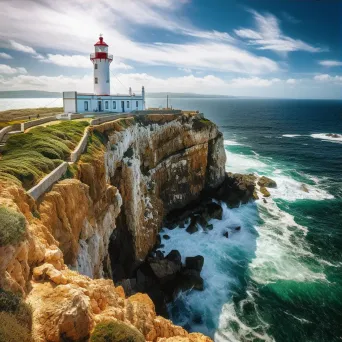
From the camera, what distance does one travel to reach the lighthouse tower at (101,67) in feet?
152

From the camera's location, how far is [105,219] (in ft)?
66.2

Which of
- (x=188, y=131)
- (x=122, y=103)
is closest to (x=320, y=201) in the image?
(x=188, y=131)

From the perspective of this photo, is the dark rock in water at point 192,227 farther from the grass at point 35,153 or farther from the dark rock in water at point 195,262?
the grass at point 35,153

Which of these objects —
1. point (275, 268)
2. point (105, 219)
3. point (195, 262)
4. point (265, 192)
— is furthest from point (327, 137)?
point (105, 219)

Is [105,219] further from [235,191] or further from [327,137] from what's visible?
[327,137]

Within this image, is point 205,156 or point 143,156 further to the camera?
point 205,156

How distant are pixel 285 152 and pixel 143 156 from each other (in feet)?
163

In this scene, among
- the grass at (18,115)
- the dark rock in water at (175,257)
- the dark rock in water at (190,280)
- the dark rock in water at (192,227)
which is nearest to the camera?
the dark rock in water at (190,280)

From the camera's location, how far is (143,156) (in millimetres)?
35750

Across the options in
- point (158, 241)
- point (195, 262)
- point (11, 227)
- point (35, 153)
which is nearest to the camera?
point (11, 227)

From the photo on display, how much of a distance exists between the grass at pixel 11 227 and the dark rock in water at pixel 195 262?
21421mm

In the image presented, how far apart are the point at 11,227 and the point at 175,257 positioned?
21851mm

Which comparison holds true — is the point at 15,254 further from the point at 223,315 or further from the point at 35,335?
the point at 223,315

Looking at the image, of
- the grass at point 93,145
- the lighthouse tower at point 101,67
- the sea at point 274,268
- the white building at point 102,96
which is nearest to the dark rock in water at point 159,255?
the sea at point 274,268
